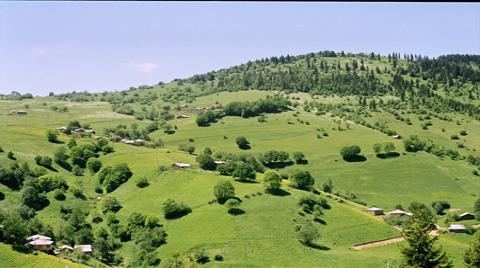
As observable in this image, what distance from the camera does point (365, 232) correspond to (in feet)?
310

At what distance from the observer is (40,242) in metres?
81.1

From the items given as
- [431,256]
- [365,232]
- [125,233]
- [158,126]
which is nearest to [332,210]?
[365,232]

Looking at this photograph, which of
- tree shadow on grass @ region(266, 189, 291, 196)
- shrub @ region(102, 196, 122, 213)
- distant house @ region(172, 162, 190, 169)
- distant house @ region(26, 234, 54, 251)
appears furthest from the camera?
distant house @ region(172, 162, 190, 169)

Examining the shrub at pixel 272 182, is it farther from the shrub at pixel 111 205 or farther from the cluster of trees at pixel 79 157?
the cluster of trees at pixel 79 157

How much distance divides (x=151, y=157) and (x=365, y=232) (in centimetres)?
6354

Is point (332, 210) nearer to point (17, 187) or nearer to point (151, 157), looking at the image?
point (151, 157)

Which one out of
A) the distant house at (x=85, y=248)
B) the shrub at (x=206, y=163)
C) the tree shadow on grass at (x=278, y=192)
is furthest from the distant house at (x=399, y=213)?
the distant house at (x=85, y=248)

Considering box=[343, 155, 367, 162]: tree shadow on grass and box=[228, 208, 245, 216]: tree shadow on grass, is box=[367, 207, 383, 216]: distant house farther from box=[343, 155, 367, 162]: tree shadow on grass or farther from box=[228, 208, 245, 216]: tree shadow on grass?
box=[343, 155, 367, 162]: tree shadow on grass

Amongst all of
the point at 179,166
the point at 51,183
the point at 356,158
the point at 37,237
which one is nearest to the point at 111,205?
the point at 51,183

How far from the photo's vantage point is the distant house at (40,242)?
78963mm

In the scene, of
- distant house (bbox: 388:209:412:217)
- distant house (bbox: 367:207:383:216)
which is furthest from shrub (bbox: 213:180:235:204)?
distant house (bbox: 388:209:412:217)

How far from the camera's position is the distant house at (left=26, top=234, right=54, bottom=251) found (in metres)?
79.0

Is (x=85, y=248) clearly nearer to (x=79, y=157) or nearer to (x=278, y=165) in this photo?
(x=79, y=157)

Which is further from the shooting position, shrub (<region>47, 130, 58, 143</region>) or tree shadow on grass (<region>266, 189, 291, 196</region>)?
shrub (<region>47, 130, 58, 143</region>)
